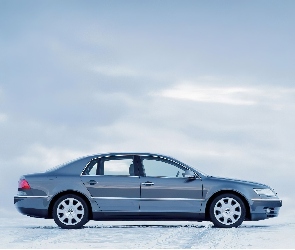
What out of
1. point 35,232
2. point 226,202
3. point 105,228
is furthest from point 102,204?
point 226,202

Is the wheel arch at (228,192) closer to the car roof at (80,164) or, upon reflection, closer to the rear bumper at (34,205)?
the car roof at (80,164)

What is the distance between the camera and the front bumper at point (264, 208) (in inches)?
630

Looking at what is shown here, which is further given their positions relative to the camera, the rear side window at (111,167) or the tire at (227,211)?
the rear side window at (111,167)

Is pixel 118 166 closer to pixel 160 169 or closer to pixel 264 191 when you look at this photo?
pixel 160 169

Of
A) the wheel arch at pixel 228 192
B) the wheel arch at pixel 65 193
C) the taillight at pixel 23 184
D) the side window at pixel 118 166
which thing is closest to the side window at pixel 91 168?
the side window at pixel 118 166

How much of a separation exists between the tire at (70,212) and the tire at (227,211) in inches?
108

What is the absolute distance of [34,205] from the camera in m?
15.8

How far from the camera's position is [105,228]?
15.9 m

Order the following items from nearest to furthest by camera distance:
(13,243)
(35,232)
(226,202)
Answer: (13,243) → (35,232) → (226,202)

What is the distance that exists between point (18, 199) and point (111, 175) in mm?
2117

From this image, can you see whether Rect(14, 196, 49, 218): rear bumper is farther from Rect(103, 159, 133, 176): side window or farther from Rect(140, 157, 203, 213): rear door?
Rect(140, 157, 203, 213): rear door

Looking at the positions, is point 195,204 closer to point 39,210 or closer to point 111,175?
point 111,175

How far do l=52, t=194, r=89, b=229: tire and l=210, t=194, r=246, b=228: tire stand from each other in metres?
2.75

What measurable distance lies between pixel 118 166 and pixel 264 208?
3.34 m
